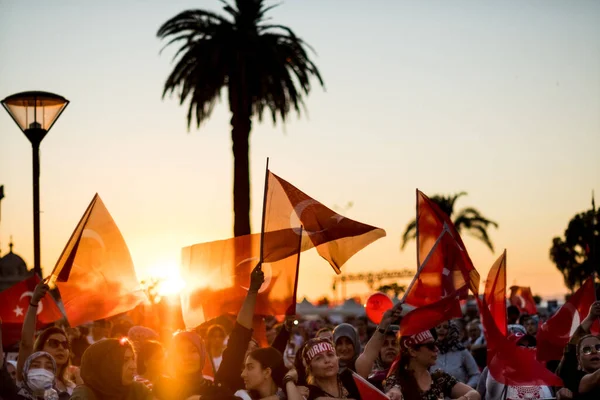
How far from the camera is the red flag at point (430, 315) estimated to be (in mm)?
8414

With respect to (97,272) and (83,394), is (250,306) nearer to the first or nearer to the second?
(83,394)

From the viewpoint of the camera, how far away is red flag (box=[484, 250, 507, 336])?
10.3 m

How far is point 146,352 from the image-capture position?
8820 mm

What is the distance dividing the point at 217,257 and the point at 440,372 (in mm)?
2734

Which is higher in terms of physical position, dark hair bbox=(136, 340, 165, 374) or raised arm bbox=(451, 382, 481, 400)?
dark hair bbox=(136, 340, 165, 374)

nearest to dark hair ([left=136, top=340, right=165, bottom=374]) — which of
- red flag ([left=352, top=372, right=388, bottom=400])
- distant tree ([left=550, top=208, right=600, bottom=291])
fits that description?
red flag ([left=352, top=372, right=388, bottom=400])

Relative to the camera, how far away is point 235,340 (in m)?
6.99

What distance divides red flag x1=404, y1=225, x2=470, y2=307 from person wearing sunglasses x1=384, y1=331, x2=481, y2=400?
625 mm

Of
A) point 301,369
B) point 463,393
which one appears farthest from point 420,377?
point 301,369

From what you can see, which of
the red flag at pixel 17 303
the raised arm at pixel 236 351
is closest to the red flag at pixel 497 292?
the raised arm at pixel 236 351

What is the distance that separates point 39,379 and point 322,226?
2.80 metres

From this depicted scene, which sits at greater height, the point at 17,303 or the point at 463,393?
the point at 17,303

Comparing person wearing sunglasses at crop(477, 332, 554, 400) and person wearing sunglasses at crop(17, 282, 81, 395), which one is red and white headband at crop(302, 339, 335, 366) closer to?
person wearing sunglasses at crop(17, 282, 81, 395)

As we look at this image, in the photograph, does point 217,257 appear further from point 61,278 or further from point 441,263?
point 441,263
